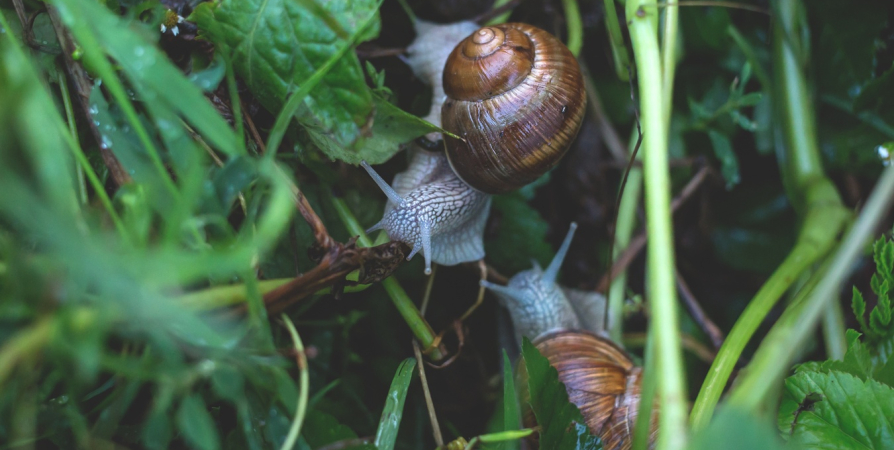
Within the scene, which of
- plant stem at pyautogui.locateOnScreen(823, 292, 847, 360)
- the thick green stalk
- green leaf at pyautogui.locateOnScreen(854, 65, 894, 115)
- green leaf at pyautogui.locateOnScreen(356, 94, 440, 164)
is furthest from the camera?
green leaf at pyautogui.locateOnScreen(854, 65, 894, 115)

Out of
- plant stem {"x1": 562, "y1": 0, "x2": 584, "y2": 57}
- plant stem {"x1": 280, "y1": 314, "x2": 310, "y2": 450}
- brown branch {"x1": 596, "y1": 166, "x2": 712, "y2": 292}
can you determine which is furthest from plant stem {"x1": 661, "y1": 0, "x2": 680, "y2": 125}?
plant stem {"x1": 280, "y1": 314, "x2": 310, "y2": 450}

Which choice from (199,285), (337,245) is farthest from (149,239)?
(337,245)

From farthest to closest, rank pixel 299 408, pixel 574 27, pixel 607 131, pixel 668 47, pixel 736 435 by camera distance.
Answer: pixel 607 131 → pixel 574 27 → pixel 668 47 → pixel 299 408 → pixel 736 435

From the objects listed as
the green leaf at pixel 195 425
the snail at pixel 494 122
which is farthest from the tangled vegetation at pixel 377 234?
the snail at pixel 494 122

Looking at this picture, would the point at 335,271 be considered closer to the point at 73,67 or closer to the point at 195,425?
→ the point at 195,425

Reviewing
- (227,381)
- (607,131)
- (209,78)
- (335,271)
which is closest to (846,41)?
(607,131)

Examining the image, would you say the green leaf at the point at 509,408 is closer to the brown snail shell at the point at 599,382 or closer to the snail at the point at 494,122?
the brown snail shell at the point at 599,382

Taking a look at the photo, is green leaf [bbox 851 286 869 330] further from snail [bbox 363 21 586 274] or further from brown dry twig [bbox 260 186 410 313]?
brown dry twig [bbox 260 186 410 313]

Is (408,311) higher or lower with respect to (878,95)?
lower
